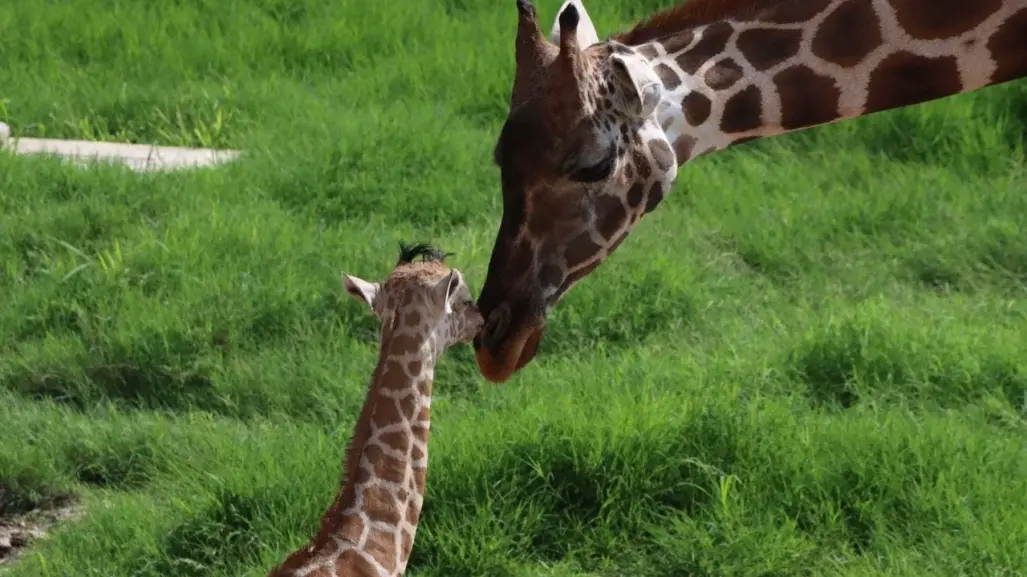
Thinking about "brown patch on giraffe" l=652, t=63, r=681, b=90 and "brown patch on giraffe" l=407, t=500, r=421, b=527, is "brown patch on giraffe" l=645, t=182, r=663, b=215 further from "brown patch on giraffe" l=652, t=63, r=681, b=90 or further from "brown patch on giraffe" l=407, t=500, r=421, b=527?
"brown patch on giraffe" l=407, t=500, r=421, b=527

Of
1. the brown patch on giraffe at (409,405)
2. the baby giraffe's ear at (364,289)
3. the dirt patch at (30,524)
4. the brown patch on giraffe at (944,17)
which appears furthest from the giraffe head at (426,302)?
the dirt patch at (30,524)

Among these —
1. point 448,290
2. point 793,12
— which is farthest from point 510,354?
point 793,12

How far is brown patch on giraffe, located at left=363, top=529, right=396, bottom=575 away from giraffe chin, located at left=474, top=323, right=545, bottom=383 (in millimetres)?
460

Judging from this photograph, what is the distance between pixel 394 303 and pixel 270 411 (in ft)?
5.78

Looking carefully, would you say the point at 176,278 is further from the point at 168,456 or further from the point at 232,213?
the point at 168,456

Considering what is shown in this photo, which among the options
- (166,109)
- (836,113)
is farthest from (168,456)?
(166,109)

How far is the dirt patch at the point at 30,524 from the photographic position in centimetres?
470

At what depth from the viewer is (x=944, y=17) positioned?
347 cm

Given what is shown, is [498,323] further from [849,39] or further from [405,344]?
[849,39]

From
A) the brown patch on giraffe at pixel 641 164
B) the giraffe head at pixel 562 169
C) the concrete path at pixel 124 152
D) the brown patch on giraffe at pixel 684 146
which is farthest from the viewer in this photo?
the concrete path at pixel 124 152

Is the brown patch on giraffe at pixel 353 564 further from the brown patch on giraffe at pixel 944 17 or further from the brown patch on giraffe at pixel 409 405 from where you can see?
the brown patch on giraffe at pixel 944 17

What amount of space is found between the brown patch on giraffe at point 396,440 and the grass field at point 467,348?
784 millimetres

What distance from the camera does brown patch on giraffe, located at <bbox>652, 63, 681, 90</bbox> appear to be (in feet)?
11.1

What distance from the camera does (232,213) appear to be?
6.29 metres
